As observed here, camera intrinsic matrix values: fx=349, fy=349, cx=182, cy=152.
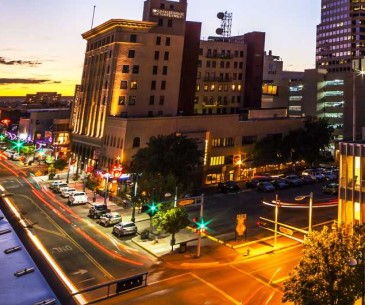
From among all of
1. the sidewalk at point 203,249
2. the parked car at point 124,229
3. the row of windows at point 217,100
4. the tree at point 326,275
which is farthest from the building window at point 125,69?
the tree at point 326,275

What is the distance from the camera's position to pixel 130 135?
6750cm

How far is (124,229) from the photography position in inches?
1642

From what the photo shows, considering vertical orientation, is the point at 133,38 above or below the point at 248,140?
above

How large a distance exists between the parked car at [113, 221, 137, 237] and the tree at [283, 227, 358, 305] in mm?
24301

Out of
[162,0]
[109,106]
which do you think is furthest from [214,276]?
[162,0]

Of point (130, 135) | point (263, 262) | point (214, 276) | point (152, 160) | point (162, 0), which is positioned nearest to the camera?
point (214, 276)

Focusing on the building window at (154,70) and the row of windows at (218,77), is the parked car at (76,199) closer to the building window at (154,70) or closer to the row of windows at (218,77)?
the building window at (154,70)

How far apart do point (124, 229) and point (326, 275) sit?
2648cm

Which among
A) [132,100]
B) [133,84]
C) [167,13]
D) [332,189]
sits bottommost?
[332,189]

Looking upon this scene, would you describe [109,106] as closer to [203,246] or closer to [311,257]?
[203,246]

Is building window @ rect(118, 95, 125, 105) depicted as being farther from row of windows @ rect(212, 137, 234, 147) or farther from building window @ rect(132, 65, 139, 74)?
row of windows @ rect(212, 137, 234, 147)

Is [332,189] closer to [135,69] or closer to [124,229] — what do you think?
[124,229]

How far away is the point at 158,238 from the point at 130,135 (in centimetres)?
3060

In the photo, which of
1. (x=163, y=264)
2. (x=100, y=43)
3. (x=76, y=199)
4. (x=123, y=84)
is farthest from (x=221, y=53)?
(x=163, y=264)
